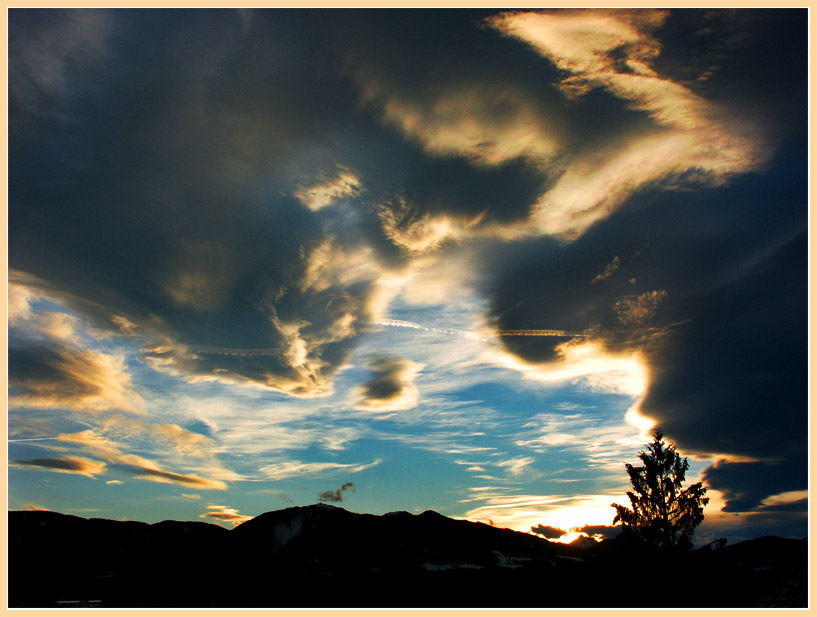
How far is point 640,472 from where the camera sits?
62.2 m

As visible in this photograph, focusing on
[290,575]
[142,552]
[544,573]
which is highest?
[544,573]

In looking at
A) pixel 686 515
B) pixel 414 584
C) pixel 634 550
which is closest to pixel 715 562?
pixel 686 515

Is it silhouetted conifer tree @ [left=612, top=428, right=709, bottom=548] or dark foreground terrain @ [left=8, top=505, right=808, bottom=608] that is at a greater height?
silhouetted conifer tree @ [left=612, top=428, right=709, bottom=548]

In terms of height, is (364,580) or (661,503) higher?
(661,503)

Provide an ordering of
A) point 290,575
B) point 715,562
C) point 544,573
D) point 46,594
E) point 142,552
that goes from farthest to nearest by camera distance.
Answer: point 142,552 < point 290,575 < point 46,594 < point 544,573 < point 715,562

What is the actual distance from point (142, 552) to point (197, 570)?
186ft

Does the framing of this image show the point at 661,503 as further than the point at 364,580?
No

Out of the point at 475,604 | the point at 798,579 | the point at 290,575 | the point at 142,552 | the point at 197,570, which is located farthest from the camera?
the point at 142,552

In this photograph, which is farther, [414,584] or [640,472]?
[414,584]

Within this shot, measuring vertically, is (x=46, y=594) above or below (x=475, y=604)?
below

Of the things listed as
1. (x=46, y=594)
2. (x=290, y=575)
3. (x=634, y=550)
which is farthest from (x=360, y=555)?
(x=634, y=550)

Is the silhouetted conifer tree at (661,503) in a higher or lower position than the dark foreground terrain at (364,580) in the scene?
higher

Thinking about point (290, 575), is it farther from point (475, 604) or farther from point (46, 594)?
point (475, 604)

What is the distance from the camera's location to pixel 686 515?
5756 cm
